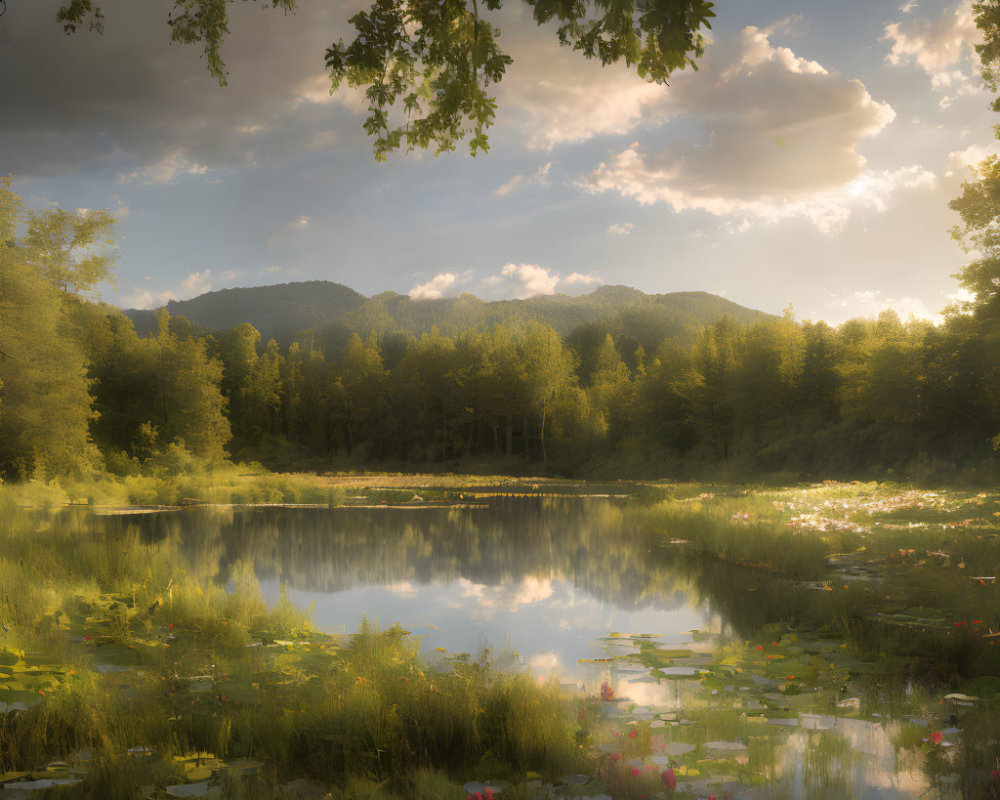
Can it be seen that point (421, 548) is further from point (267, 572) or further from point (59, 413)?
point (59, 413)

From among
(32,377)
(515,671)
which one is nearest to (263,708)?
(515,671)

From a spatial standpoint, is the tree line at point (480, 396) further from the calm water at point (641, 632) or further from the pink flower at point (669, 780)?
the pink flower at point (669, 780)

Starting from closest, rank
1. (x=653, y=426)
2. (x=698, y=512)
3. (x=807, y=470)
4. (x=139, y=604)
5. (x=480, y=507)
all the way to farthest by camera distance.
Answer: (x=139, y=604), (x=698, y=512), (x=480, y=507), (x=807, y=470), (x=653, y=426)

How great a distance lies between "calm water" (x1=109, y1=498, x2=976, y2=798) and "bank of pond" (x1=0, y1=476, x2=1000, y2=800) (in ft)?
0.15

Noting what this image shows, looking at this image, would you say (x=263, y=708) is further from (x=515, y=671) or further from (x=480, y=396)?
(x=480, y=396)

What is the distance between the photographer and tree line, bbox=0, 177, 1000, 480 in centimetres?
3394

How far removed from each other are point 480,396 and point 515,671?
244 feet

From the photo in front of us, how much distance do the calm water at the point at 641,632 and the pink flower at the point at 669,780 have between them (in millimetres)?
149

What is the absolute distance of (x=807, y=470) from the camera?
5312 centimetres

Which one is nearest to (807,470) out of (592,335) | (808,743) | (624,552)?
(624,552)

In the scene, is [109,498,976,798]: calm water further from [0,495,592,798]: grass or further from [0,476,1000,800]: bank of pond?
[0,495,592,798]: grass

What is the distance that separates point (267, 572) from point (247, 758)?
12205mm

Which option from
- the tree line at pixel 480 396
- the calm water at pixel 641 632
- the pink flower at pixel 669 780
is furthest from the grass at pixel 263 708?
the tree line at pixel 480 396

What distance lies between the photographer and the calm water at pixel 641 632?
599 cm
